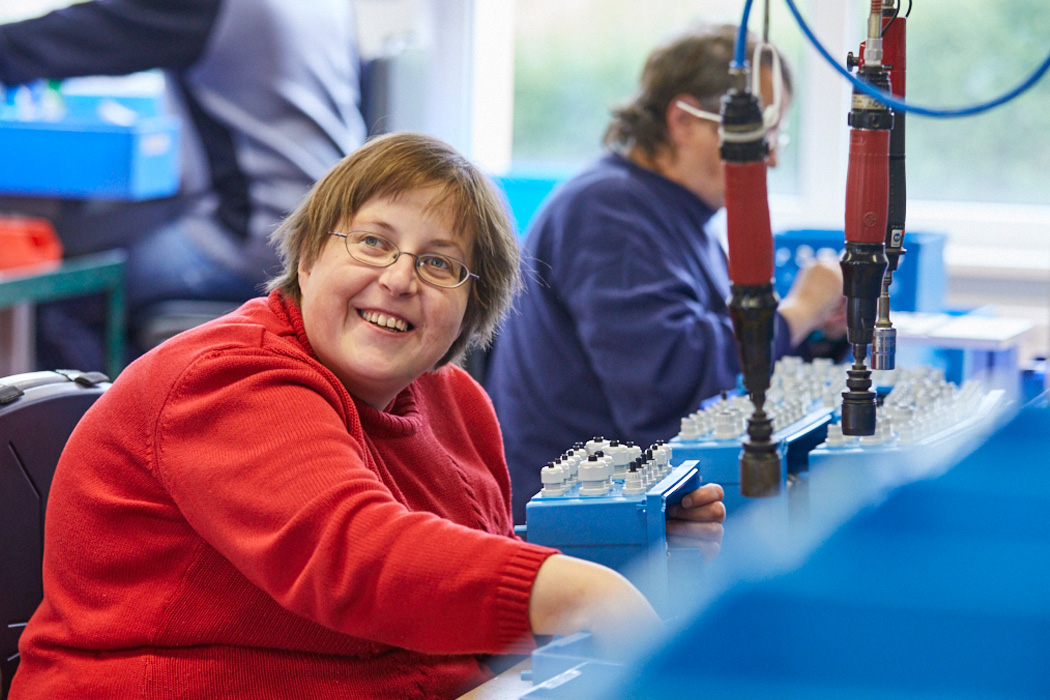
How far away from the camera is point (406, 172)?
47.9 inches

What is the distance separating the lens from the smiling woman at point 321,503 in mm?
895

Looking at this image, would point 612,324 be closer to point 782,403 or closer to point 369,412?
point 782,403

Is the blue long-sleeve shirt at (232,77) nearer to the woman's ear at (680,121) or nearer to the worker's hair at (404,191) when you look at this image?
the woman's ear at (680,121)

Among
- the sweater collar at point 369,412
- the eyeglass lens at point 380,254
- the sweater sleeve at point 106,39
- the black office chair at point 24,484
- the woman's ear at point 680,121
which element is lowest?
the black office chair at point 24,484

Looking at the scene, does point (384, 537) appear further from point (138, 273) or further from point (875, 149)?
point (138, 273)

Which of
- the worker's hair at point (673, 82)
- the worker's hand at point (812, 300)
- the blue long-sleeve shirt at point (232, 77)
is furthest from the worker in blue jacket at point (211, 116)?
the worker's hand at point (812, 300)

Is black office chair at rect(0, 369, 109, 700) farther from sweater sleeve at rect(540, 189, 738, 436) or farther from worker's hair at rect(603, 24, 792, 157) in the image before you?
worker's hair at rect(603, 24, 792, 157)

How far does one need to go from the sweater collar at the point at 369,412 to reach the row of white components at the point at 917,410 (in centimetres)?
45

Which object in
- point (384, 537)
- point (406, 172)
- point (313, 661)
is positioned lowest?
point (313, 661)

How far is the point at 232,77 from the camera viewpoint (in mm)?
3350

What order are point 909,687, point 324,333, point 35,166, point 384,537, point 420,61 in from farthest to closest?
1. point 420,61
2. point 35,166
3. point 324,333
4. point 384,537
5. point 909,687

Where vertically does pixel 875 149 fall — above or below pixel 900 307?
above

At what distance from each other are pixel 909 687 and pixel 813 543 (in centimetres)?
16

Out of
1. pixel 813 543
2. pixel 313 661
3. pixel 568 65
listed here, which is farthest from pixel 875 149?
pixel 568 65
